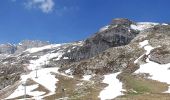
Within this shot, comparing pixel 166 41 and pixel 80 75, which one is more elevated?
pixel 166 41

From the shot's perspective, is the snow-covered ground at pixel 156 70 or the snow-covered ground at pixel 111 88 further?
the snow-covered ground at pixel 156 70

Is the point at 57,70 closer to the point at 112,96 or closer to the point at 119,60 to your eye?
the point at 119,60

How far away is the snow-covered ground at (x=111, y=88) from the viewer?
117125 millimetres

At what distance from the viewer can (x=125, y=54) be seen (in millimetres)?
186625

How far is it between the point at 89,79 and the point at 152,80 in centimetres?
3085

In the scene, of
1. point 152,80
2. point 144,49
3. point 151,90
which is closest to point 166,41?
point 144,49

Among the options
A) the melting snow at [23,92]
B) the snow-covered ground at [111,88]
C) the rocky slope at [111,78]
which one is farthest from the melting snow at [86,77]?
the melting snow at [23,92]

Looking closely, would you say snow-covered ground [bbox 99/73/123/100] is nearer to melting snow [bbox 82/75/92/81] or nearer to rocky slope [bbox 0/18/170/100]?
rocky slope [bbox 0/18/170/100]

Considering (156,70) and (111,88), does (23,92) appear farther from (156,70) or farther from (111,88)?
(156,70)

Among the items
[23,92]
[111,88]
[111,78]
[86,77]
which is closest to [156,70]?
[111,78]

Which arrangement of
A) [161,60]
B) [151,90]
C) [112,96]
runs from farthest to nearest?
[161,60] < [151,90] < [112,96]

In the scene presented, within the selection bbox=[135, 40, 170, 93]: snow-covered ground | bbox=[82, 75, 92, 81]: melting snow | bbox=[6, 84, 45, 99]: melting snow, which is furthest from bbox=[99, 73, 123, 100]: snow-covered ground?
bbox=[6, 84, 45, 99]: melting snow

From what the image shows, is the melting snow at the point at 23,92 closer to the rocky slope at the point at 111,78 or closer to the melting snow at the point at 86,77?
the rocky slope at the point at 111,78

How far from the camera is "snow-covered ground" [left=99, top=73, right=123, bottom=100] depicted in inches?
4611
